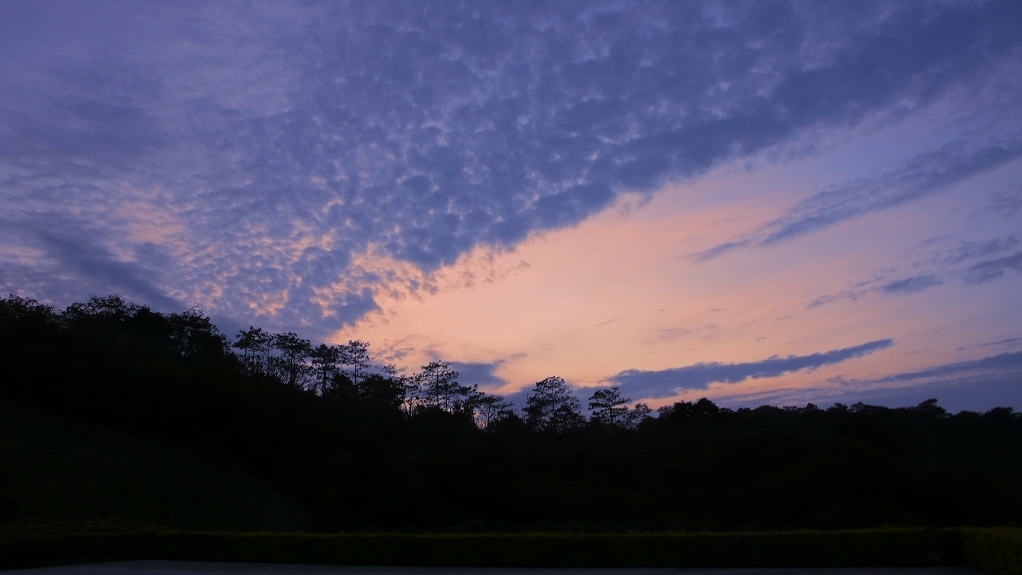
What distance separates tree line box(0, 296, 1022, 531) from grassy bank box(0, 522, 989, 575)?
210 inches

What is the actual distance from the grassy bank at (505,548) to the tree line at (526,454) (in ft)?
17.5

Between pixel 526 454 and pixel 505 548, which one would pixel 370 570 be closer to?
pixel 505 548

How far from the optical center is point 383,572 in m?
13.8

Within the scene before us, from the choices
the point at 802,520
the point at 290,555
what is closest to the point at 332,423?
the point at 290,555

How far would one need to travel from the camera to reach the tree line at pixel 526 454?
20.3 meters

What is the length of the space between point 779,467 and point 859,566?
8403mm

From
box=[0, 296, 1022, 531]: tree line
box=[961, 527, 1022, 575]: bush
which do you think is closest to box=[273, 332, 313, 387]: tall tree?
box=[0, 296, 1022, 531]: tree line

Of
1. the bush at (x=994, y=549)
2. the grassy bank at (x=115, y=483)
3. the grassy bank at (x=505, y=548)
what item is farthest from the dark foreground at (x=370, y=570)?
the grassy bank at (x=115, y=483)

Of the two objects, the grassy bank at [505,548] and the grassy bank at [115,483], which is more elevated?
the grassy bank at [115,483]

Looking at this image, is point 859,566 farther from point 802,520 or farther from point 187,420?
point 187,420

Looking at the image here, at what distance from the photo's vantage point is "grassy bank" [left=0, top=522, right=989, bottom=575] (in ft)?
45.0

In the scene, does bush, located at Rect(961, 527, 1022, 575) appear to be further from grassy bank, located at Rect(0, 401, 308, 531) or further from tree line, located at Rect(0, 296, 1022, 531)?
grassy bank, located at Rect(0, 401, 308, 531)

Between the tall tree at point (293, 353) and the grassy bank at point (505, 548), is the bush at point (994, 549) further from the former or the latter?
the tall tree at point (293, 353)

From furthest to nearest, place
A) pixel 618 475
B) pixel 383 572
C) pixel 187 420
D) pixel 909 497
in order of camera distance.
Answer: pixel 187 420
pixel 618 475
pixel 909 497
pixel 383 572
